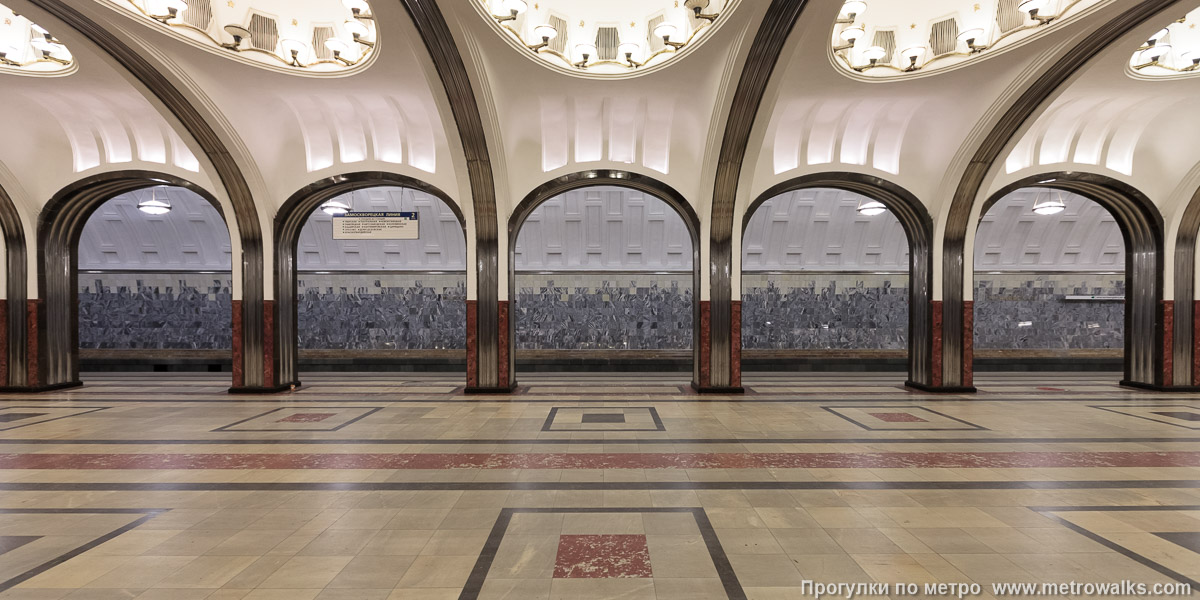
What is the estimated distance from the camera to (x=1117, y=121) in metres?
9.88

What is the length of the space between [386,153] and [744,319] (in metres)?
9.73

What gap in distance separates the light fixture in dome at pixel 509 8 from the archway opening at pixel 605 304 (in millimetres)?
7205

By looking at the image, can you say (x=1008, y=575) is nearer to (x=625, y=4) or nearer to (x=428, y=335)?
(x=625, y=4)

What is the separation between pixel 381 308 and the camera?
1433 cm

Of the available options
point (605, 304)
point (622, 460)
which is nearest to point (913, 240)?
point (605, 304)

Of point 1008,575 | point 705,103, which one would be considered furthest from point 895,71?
point 1008,575

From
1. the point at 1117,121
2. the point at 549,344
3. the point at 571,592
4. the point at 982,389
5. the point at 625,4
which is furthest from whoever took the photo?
the point at 549,344

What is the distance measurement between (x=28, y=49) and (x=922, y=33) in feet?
45.7

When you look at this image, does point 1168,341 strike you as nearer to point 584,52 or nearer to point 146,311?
point 584,52

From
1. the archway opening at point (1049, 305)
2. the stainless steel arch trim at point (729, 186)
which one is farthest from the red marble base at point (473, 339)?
the archway opening at point (1049, 305)

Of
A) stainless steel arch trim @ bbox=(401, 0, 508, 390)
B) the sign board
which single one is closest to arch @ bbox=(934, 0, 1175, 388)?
stainless steel arch trim @ bbox=(401, 0, 508, 390)

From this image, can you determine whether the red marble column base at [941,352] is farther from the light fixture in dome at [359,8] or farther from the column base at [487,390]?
the light fixture in dome at [359,8]

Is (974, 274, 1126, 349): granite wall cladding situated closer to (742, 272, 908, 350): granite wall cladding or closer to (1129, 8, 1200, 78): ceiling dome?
(742, 272, 908, 350): granite wall cladding

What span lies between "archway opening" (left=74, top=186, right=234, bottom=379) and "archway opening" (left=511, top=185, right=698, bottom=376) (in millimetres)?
8366
